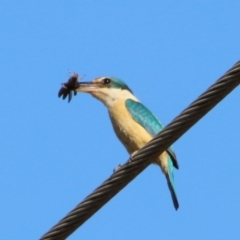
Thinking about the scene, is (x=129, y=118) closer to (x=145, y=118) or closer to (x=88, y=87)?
(x=145, y=118)

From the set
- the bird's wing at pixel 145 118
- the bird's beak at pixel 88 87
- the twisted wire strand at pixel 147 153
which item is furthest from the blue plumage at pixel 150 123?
the twisted wire strand at pixel 147 153

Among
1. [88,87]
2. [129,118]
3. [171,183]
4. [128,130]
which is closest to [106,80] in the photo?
[88,87]

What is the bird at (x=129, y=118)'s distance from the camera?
7.54 metres

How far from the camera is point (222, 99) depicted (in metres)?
4.18

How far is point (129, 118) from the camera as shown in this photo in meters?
7.72

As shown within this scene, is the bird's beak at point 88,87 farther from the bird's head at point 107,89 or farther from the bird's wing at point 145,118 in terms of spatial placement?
the bird's wing at point 145,118

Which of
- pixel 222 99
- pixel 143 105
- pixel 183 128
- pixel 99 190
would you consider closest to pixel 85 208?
pixel 99 190

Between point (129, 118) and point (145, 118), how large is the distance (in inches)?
7.5

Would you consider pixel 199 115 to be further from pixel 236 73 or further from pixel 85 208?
pixel 85 208

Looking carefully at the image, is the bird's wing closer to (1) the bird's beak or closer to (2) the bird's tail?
(2) the bird's tail

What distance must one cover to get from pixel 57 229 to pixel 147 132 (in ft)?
11.5

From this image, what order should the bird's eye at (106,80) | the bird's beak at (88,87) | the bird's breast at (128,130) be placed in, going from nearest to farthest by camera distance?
the bird's breast at (128,130), the bird's beak at (88,87), the bird's eye at (106,80)

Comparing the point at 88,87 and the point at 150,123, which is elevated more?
the point at 88,87

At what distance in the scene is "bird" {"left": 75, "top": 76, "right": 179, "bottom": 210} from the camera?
7.54 meters
